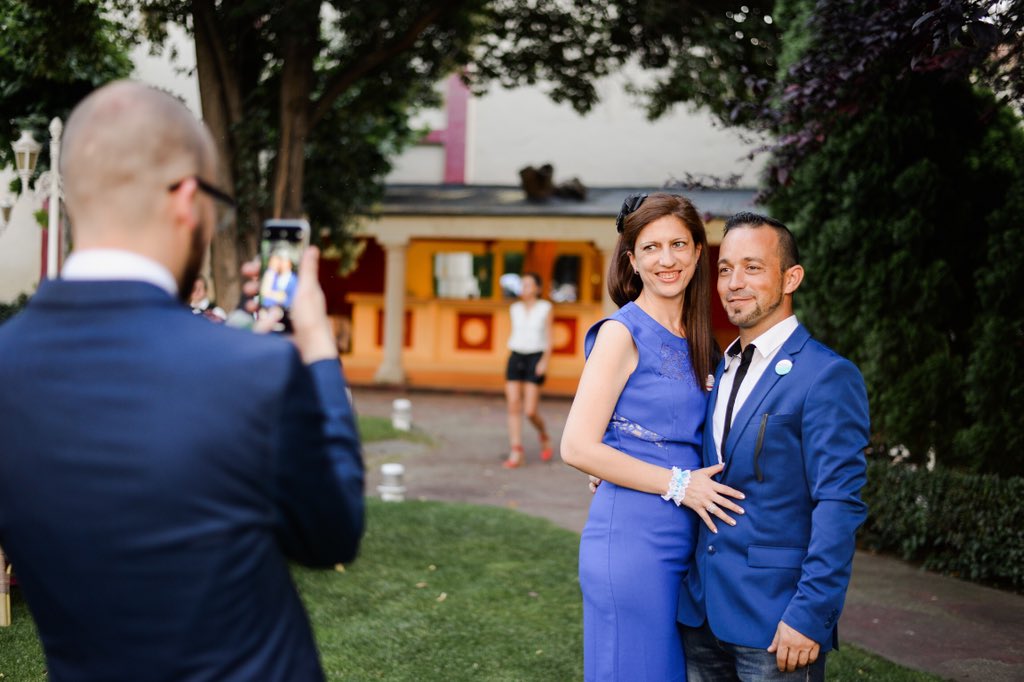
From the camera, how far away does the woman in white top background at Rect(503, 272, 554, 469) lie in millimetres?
11656

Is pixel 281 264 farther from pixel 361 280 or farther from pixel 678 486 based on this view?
pixel 361 280

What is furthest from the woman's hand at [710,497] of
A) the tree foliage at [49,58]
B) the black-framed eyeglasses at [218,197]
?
the tree foliage at [49,58]

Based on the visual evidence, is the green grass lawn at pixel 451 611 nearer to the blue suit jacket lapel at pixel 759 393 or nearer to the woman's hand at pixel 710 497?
the woman's hand at pixel 710 497

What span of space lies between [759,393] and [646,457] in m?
0.40

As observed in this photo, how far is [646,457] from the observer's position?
300 cm

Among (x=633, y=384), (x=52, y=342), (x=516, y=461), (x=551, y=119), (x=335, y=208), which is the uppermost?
(x=551, y=119)

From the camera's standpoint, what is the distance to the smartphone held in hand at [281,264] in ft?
5.50

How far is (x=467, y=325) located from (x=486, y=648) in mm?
16001

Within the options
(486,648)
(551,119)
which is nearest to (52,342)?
(486,648)

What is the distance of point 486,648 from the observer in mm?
5512

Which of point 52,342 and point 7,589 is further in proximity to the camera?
point 7,589

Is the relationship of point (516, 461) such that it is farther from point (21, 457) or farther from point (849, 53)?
point (21, 457)

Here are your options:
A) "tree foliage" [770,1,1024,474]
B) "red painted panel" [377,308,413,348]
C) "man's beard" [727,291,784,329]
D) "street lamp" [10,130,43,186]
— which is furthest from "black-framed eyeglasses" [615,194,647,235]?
"red painted panel" [377,308,413,348]

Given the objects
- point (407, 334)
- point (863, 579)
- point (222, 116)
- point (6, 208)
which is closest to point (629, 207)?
point (863, 579)
